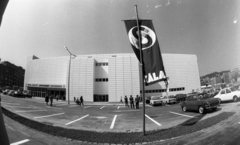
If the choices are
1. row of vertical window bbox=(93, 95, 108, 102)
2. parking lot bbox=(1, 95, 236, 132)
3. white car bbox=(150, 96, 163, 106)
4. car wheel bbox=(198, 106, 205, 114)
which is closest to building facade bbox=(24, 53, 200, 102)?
row of vertical window bbox=(93, 95, 108, 102)

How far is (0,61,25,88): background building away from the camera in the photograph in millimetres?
2086

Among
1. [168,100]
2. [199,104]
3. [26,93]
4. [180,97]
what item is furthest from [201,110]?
[26,93]

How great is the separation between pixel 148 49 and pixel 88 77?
7.00 ft

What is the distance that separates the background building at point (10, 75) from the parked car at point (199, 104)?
5473mm

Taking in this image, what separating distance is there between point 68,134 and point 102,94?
1.48m

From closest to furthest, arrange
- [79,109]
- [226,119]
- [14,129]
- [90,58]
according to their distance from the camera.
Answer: [14,129] → [226,119] → [79,109] → [90,58]

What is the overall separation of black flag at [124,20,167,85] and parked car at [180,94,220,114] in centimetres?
210

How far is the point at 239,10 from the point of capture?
2.66 m

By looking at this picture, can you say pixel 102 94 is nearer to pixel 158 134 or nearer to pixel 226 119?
pixel 158 134

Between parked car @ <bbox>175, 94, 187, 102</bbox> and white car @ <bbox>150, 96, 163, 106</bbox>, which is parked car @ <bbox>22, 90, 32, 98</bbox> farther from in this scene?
parked car @ <bbox>175, 94, 187, 102</bbox>

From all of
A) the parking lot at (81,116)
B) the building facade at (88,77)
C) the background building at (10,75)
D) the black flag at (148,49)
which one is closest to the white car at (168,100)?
the building facade at (88,77)

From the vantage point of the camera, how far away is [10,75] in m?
2.38

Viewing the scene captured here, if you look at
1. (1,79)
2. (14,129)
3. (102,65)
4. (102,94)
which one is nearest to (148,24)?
(102,65)

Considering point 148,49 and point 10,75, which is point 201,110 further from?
point 10,75
